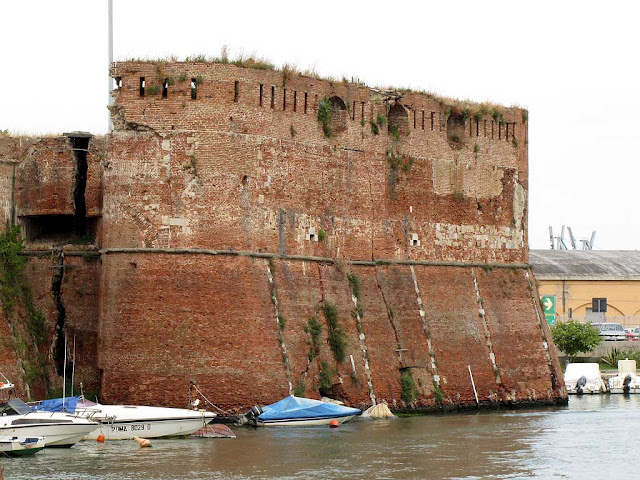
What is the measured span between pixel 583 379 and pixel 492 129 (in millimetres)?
14318

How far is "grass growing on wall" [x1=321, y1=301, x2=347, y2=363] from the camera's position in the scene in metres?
45.0

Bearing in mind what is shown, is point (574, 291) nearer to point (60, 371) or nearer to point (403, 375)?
point (403, 375)

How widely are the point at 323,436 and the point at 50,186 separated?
10490mm

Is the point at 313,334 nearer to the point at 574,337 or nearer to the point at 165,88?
the point at 165,88

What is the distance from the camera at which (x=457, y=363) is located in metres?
49.0

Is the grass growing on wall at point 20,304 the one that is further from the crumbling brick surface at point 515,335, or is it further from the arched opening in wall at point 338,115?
the crumbling brick surface at point 515,335

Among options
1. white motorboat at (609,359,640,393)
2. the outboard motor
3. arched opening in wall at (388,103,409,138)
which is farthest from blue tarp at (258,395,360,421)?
white motorboat at (609,359,640,393)

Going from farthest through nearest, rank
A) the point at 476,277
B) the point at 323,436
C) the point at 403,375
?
the point at 476,277 → the point at 403,375 → the point at 323,436

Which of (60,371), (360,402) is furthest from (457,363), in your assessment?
(60,371)

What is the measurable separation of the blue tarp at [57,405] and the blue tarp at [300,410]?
4819 millimetres

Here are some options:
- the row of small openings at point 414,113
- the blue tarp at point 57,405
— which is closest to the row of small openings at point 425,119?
the row of small openings at point 414,113

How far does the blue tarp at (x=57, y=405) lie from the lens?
38866 millimetres

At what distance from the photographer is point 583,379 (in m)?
62.7

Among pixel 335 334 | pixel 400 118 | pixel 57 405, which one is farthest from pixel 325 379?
pixel 400 118
